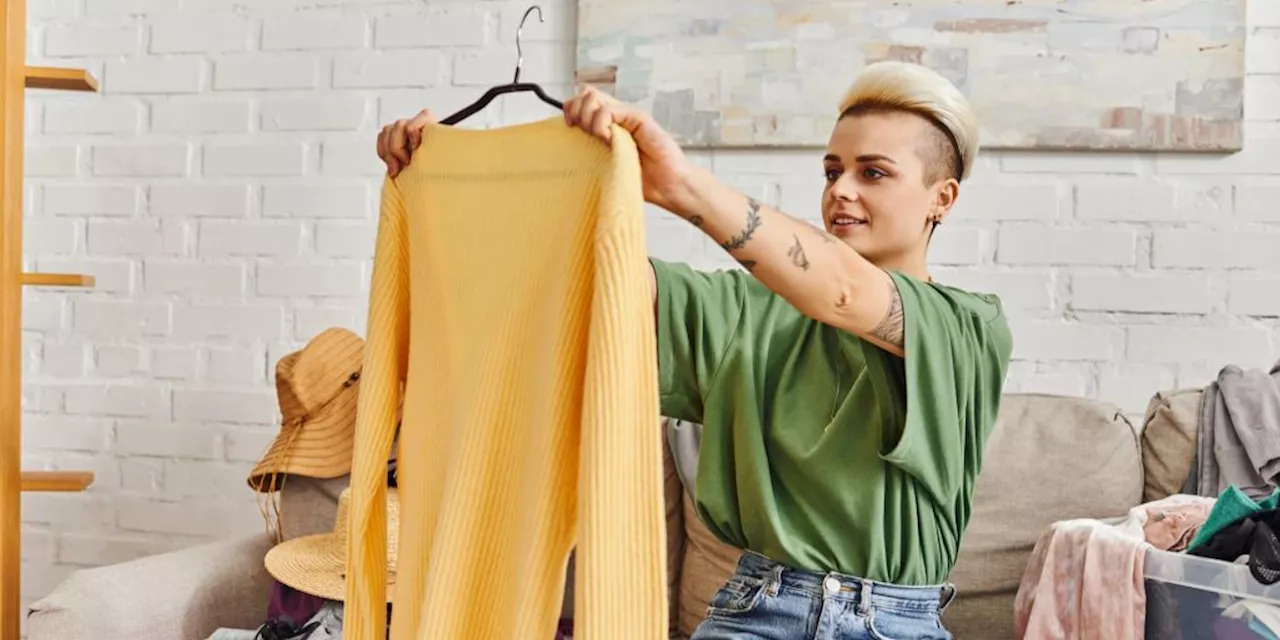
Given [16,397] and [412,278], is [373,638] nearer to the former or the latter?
[412,278]

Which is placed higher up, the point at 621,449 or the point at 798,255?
the point at 798,255

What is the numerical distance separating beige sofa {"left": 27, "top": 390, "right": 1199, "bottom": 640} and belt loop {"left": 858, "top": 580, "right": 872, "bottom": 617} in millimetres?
782

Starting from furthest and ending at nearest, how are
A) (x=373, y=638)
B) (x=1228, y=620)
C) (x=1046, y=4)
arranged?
1. (x=1046, y=4)
2. (x=1228, y=620)
3. (x=373, y=638)

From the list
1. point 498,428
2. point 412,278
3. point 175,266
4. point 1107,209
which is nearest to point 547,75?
point 175,266

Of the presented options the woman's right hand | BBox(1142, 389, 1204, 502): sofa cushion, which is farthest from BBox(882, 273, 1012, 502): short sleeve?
BBox(1142, 389, 1204, 502): sofa cushion

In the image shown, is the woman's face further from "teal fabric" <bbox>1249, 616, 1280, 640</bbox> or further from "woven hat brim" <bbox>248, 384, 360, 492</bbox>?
"woven hat brim" <bbox>248, 384, 360, 492</bbox>

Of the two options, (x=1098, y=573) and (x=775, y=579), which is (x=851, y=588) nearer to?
(x=775, y=579)

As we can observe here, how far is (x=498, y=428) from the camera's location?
1153 millimetres

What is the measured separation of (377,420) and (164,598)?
1005mm

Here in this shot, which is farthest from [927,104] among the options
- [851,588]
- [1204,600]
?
[1204,600]

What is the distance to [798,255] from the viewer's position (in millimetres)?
1199

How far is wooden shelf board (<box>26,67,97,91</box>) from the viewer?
2.12 metres

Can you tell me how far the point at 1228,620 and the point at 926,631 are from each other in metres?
0.43

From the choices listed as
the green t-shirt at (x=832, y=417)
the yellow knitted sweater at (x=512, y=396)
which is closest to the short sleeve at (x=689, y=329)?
the green t-shirt at (x=832, y=417)
